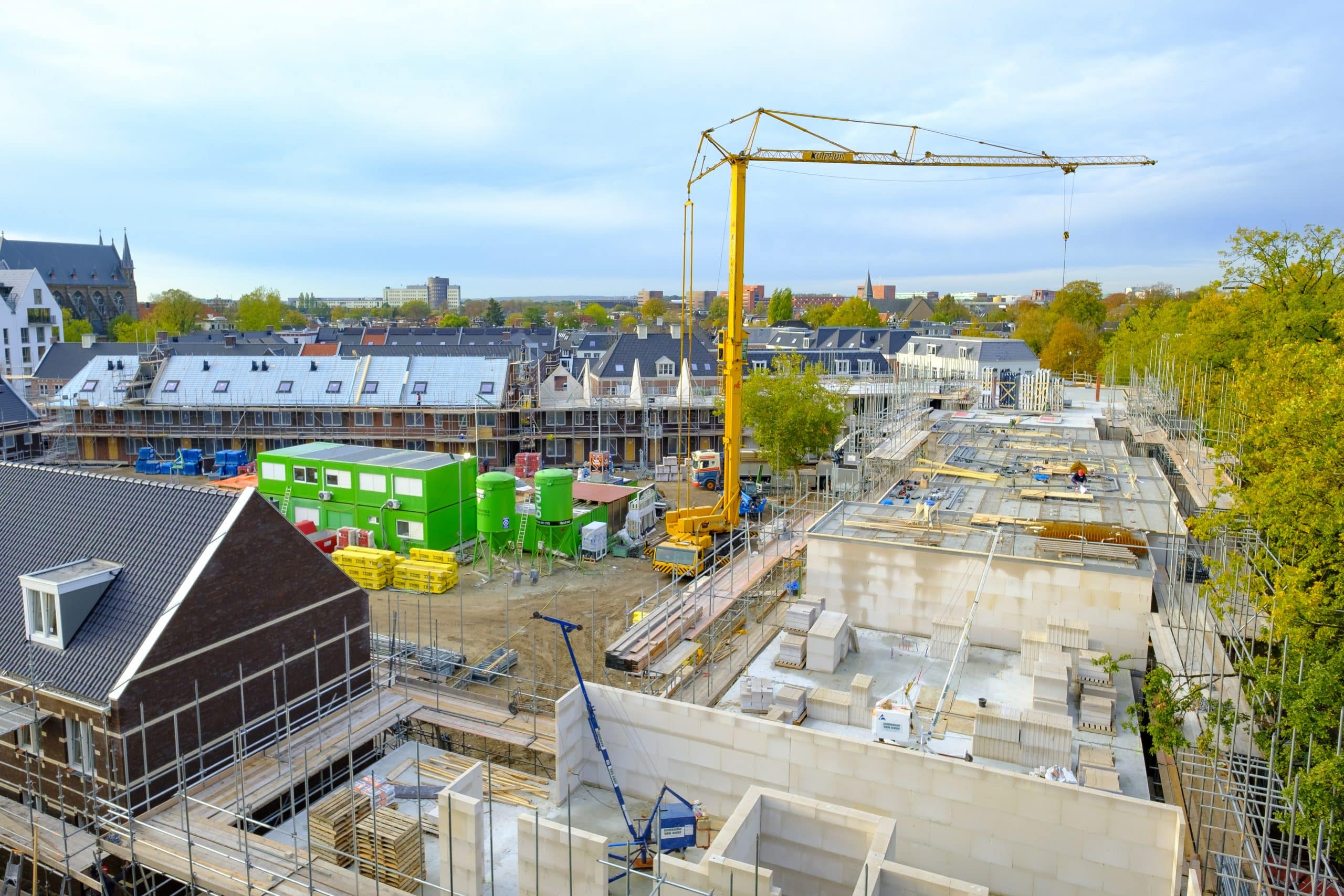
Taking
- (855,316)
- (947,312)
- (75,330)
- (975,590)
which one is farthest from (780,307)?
(975,590)

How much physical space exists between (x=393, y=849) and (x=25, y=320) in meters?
88.8

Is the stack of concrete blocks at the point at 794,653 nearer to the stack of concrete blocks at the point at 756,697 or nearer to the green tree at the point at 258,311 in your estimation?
the stack of concrete blocks at the point at 756,697

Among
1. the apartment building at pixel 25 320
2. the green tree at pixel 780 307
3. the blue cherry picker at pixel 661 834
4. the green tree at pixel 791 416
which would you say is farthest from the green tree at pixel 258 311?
the blue cherry picker at pixel 661 834

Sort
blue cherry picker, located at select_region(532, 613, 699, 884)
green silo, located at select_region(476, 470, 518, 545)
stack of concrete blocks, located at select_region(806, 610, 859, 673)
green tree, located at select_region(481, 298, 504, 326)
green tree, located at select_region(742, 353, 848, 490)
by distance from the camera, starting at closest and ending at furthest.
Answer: blue cherry picker, located at select_region(532, 613, 699, 884) < stack of concrete blocks, located at select_region(806, 610, 859, 673) < green silo, located at select_region(476, 470, 518, 545) < green tree, located at select_region(742, 353, 848, 490) < green tree, located at select_region(481, 298, 504, 326)

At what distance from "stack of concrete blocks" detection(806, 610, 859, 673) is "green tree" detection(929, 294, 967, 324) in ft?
426

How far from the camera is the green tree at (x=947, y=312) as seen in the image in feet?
496

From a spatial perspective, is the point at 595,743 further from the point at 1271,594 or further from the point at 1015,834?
the point at 1271,594

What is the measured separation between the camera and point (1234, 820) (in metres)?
15.0

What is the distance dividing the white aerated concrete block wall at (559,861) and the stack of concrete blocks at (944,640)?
10.1m

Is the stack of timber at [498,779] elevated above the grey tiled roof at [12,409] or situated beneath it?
situated beneath

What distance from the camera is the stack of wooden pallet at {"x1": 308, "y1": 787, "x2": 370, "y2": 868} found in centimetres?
1435

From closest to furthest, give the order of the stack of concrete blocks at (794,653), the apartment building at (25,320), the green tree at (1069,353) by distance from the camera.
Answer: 1. the stack of concrete blocks at (794,653)
2. the green tree at (1069,353)
3. the apartment building at (25,320)

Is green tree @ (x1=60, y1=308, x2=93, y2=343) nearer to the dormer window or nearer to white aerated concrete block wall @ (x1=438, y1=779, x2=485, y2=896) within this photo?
the dormer window

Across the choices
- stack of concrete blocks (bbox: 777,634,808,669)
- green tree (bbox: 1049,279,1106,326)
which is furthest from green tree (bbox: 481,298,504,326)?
stack of concrete blocks (bbox: 777,634,808,669)
